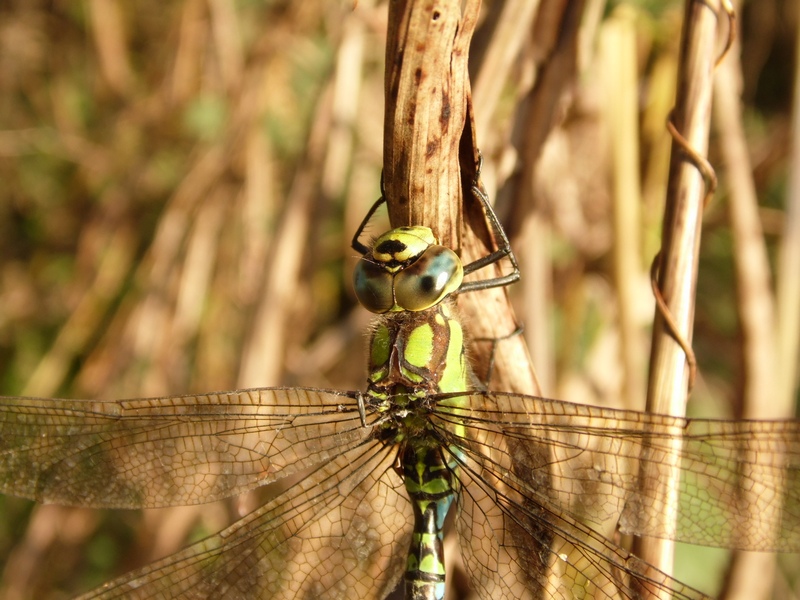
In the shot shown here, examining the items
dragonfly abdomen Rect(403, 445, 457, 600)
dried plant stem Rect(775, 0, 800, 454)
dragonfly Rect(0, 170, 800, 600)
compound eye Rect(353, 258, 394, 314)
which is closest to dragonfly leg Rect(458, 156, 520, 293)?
dragonfly Rect(0, 170, 800, 600)

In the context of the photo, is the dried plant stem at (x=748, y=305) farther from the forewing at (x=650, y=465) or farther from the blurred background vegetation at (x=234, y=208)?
the forewing at (x=650, y=465)

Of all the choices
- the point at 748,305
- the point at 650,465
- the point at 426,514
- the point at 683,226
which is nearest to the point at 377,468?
the point at 426,514

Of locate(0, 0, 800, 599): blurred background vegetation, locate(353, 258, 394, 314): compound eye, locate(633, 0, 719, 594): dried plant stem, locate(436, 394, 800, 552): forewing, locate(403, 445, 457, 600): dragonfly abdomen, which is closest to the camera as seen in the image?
locate(436, 394, 800, 552): forewing

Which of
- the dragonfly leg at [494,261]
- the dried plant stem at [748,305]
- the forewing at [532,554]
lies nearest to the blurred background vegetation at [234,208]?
the dried plant stem at [748,305]

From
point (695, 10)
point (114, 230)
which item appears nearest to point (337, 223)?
point (114, 230)

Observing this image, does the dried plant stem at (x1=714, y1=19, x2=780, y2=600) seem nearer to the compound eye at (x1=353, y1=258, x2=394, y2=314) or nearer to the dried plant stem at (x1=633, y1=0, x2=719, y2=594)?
the dried plant stem at (x1=633, y1=0, x2=719, y2=594)

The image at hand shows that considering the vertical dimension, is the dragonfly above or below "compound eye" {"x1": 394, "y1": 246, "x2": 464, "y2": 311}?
below
